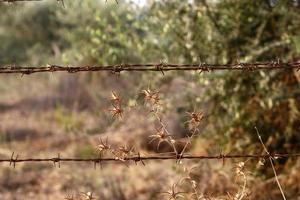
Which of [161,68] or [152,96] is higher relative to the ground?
[161,68]

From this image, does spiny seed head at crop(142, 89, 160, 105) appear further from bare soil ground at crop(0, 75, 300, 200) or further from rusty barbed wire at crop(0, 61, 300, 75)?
bare soil ground at crop(0, 75, 300, 200)

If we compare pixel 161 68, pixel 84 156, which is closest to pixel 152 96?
pixel 161 68

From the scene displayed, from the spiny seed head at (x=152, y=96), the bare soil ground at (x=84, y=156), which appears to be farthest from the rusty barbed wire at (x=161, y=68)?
the bare soil ground at (x=84, y=156)

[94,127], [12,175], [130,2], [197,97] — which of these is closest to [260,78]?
[197,97]

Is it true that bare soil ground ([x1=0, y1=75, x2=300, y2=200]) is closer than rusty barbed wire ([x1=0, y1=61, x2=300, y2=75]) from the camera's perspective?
No

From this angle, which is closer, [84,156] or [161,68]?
[161,68]

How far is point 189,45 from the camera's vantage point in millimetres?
6887

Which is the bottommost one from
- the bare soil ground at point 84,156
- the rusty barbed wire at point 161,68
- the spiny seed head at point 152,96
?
the spiny seed head at point 152,96

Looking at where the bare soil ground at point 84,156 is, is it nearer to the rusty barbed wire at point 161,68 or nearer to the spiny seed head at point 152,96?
the spiny seed head at point 152,96

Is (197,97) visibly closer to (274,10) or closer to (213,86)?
(213,86)

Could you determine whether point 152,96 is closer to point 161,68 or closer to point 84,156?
point 161,68

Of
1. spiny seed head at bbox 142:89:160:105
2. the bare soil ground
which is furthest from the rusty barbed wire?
the bare soil ground

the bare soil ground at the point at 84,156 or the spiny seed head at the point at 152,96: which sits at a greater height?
the bare soil ground at the point at 84,156

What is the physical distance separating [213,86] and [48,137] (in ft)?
19.1
